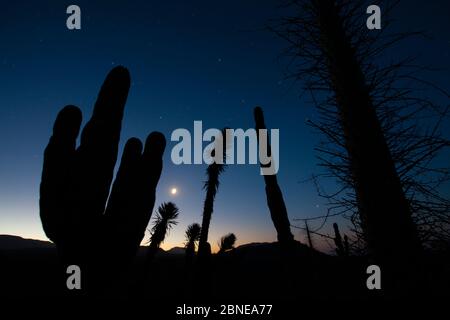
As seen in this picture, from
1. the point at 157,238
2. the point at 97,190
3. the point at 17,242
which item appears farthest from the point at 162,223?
the point at 17,242

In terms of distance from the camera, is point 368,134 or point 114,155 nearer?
point 368,134

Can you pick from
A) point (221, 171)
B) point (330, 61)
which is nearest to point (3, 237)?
point (221, 171)

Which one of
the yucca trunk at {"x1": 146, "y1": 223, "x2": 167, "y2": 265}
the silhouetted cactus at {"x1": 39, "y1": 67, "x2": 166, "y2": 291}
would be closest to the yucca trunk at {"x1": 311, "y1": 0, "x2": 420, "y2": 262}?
the silhouetted cactus at {"x1": 39, "y1": 67, "x2": 166, "y2": 291}

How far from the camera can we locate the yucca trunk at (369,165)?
5.06ft

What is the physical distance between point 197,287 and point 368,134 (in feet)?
30.6

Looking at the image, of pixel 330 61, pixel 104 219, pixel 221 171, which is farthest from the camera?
pixel 221 171

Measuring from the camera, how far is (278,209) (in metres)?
4.51

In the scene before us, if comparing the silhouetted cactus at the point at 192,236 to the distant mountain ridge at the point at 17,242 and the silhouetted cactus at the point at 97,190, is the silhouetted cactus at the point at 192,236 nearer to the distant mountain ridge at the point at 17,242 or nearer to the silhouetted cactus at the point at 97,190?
the silhouetted cactus at the point at 97,190

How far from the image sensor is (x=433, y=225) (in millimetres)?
1767

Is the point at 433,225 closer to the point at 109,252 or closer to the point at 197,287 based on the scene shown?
the point at 109,252

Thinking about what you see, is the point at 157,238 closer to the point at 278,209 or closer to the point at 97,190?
the point at 97,190

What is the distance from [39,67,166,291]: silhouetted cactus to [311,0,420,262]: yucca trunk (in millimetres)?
4712

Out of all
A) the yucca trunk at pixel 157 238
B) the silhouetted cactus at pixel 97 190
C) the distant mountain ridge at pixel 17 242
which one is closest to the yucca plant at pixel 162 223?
the yucca trunk at pixel 157 238

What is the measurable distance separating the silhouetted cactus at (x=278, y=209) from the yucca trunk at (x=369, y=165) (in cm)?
266
